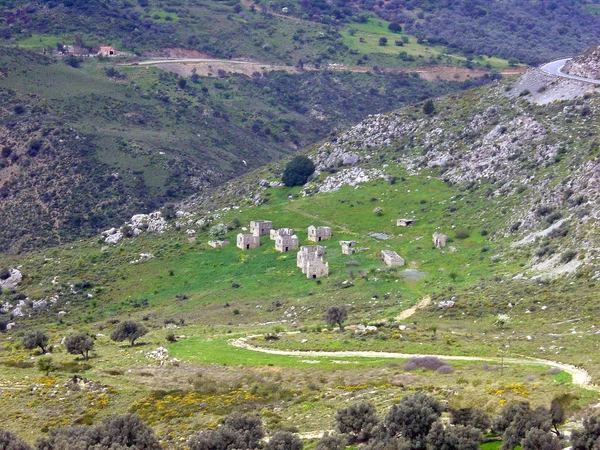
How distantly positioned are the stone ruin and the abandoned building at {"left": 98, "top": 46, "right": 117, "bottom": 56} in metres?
104

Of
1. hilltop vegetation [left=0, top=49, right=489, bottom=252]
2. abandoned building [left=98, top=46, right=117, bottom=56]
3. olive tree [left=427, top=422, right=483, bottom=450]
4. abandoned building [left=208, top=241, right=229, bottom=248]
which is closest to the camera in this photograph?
olive tree [left=427, top=422, right=483, bottom=450]

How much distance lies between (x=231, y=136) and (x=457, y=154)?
227 ft

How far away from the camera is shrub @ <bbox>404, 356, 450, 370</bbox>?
50.2 meters

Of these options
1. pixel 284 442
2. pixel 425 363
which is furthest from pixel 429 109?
pixel 284 442

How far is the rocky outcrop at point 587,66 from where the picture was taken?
107500 millimetres

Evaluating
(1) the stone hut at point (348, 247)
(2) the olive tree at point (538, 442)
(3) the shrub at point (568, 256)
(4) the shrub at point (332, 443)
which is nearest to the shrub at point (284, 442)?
(4) the shrub at point (332, 443)

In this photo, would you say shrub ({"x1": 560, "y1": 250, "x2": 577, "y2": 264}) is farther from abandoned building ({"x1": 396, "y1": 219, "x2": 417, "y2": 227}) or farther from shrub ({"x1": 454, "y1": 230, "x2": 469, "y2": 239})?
abandoned building ({"x1": 396, "y1": 219, "x2": 417, "y2": 227})

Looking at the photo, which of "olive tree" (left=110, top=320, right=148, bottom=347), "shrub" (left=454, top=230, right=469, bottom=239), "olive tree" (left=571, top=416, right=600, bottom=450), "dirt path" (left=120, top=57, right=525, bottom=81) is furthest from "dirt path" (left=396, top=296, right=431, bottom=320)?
"dirt path" (left=120, top=57, right=525, bottom=81)

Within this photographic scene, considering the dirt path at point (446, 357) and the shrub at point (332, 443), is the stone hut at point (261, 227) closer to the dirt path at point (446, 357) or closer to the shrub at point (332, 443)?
the dirt path at point (446, 357)

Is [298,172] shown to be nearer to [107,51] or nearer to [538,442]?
[538,442]

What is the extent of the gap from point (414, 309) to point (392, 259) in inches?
504

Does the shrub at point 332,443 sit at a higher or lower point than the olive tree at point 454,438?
lower

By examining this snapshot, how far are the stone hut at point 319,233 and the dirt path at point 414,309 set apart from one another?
69.1ft

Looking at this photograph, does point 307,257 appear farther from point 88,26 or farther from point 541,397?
point 88,26
